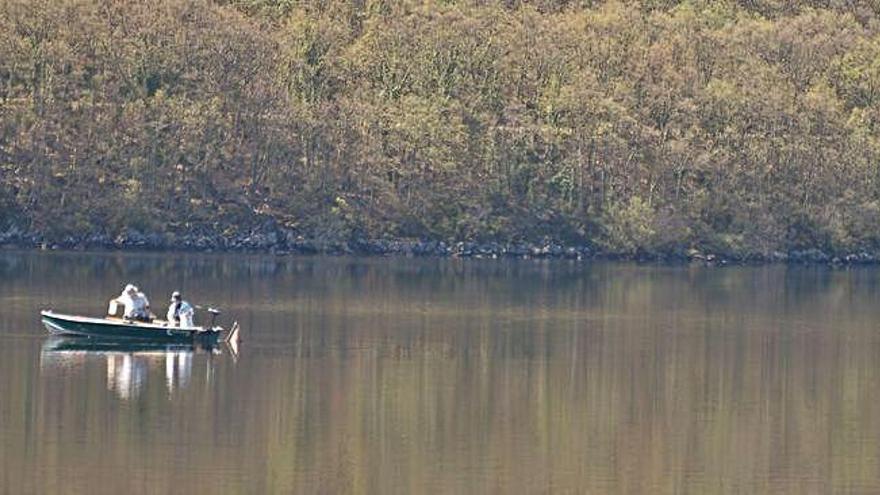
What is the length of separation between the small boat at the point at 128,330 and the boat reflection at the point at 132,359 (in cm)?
17

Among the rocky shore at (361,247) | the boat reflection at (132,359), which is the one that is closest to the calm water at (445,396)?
the boat reflection at (132,359)

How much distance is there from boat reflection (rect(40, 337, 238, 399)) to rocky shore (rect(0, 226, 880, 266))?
4261cm

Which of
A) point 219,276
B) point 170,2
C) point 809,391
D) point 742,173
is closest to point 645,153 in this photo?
point 742,173

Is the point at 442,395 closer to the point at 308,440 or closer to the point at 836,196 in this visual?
the point at 308,440

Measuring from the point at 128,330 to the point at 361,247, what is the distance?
50.5 m

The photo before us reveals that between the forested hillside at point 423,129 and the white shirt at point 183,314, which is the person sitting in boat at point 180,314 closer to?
the white shirt at point 183,314

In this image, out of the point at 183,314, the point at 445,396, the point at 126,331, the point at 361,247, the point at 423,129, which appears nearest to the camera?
the point at 445,396

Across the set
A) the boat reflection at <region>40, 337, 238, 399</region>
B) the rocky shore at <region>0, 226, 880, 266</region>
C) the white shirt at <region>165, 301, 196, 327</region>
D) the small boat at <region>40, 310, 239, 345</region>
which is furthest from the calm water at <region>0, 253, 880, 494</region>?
the rocky shore at <region>0, 226, 880, 266</region>

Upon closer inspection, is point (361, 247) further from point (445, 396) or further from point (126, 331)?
point (445, 396)

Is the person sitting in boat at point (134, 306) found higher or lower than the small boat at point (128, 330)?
higher

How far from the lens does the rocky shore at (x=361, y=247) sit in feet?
307

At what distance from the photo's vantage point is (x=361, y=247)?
9969cm

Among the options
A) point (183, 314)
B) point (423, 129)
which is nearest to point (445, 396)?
point (183, 314)

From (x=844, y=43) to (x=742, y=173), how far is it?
1623 cm
